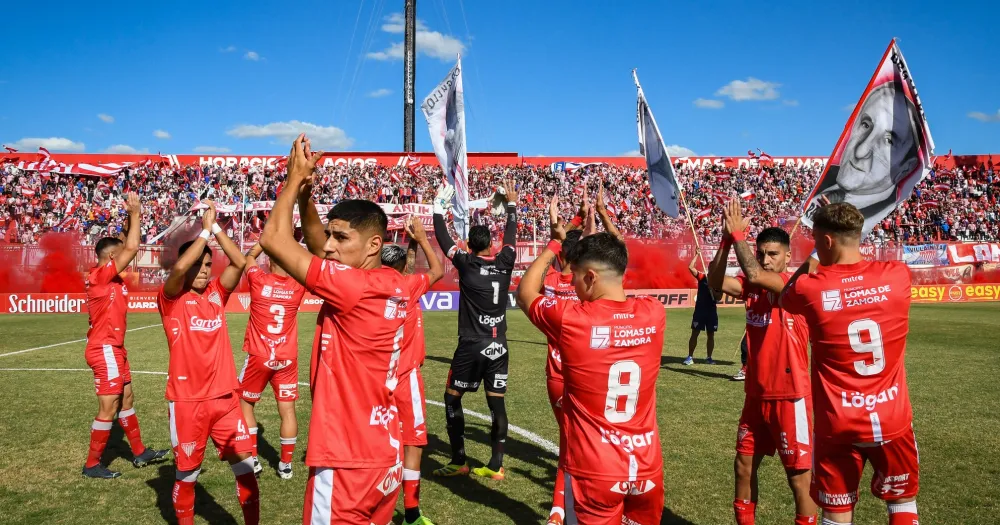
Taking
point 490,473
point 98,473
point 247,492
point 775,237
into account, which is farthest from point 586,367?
point 98,473

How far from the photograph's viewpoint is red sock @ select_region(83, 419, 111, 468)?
7113mm

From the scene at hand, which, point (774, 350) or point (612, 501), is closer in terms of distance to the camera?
point (612, 501)

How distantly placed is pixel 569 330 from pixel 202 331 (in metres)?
3.44

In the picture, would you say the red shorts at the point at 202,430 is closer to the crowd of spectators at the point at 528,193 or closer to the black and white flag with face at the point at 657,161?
the black and white flag with face at the point at 657,161

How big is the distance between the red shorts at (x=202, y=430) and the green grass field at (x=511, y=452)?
3.32ft

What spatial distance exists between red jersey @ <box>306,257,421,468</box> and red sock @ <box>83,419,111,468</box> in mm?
4959

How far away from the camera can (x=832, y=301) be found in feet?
13.5

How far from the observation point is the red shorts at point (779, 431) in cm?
490

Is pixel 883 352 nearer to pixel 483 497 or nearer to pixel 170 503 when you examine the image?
pixel 483 497

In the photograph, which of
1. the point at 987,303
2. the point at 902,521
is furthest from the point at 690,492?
the point at 987,303

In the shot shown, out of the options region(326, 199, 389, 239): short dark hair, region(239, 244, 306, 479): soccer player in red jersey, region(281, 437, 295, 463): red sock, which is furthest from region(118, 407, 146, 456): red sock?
region(326, 199, 389, 239): short dark hair

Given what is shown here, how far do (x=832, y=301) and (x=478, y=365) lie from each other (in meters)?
4.12

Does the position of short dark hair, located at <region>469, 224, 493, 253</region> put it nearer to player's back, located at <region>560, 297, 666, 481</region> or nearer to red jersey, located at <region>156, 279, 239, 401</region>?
red jersey, located at <region>156, 279, 239, 401</region>

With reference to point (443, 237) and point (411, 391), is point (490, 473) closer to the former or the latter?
point (411, 391)
